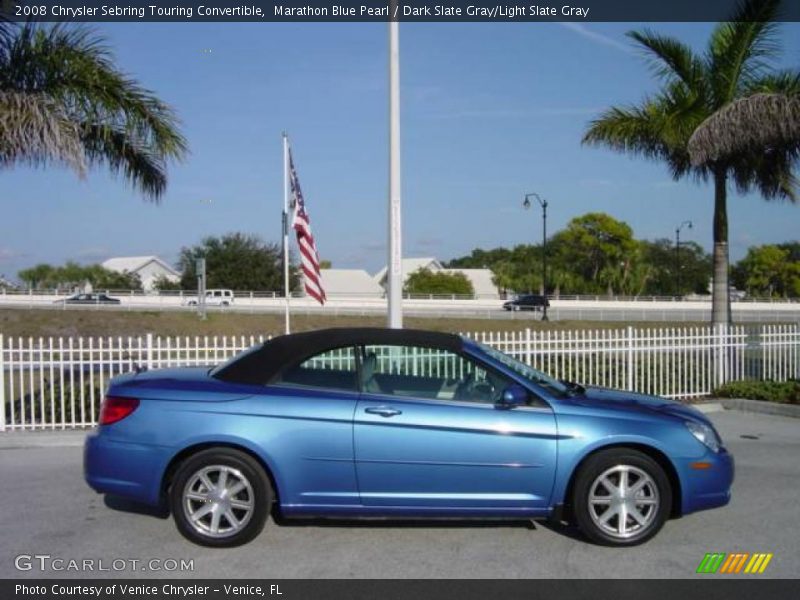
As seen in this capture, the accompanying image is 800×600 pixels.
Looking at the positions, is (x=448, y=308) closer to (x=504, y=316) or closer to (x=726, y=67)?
(x=504, y=316)

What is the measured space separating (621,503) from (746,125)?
9935mm

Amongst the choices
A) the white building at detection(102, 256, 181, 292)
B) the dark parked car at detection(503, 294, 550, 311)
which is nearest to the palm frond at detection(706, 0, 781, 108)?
the dark parked car at detection(503, 294, 550, 311)

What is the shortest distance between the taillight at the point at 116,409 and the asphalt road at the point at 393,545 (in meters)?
0.85

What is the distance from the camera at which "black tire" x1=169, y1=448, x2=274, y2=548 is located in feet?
17.3

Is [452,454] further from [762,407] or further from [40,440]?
[762,407]

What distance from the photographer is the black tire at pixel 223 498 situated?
17.3 ft

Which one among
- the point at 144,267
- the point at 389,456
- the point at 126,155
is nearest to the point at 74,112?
the point at 126,155

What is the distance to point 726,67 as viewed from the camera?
1488 cm

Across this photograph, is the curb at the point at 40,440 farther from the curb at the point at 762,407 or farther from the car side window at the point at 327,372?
the curb at the point at 762,407

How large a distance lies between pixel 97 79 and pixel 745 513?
403 inches

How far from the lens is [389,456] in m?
5.24

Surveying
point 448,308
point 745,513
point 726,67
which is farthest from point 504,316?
point 745,513

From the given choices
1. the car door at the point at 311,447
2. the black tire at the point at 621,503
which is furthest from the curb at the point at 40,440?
the black tire at the point at 621,503
